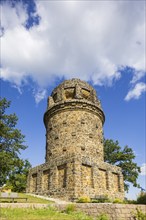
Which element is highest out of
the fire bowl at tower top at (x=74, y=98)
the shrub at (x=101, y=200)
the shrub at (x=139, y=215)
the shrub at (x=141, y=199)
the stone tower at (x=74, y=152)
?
the fire bowl at tower top at (x=74, y=98)

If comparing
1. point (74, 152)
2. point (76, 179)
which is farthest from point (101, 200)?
point (74, 152)

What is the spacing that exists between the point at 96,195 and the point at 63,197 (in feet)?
8.44

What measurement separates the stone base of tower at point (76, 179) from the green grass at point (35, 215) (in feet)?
17.6

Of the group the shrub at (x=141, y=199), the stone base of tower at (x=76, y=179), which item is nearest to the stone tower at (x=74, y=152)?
the stone base of tower at (x=76, y=179)

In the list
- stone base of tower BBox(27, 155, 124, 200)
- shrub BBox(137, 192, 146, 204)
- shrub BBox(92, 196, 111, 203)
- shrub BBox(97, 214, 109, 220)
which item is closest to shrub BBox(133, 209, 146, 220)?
shrub BBox(97, 214, 109, 220)

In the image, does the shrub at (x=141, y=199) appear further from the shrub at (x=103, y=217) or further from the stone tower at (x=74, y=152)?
the shrub at (x=103, y=217)

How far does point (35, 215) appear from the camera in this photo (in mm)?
10492

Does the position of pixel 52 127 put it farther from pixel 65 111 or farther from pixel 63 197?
pixel 63 197

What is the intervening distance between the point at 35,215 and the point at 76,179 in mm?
7316

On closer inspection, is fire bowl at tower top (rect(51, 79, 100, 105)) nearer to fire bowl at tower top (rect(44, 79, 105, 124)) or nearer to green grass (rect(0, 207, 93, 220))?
fire bowl at tower top (rect(44, 79, 105, 124))

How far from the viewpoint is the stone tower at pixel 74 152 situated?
1820cm

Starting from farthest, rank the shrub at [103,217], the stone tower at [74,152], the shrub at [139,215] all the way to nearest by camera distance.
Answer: the stone tower at [74,152] < the shrub at [139,215] < the shrub at [103,217]

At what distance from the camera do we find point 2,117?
3023cm

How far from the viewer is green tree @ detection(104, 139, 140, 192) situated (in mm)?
31500
